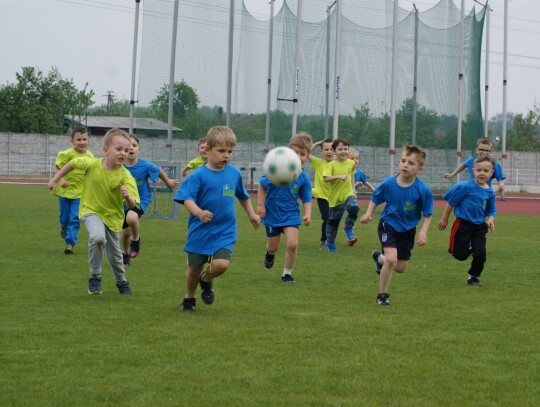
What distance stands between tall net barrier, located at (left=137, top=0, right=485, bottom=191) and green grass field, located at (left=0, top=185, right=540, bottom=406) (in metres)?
14.7

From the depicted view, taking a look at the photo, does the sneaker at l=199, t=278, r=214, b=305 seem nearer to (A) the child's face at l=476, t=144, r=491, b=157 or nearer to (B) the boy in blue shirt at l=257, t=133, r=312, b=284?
(B) the boy in blue shirt at l=257, t=133, r=312, b=284

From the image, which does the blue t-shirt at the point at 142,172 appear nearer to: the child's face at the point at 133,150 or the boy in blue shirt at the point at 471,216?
the child's face at the point at 133,150

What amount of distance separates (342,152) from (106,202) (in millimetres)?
6627

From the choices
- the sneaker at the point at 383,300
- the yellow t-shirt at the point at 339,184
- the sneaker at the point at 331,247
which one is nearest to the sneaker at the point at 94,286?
the sneaker at the point at 383,300

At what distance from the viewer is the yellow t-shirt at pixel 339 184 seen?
631 inches

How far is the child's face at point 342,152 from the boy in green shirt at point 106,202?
6.30 m

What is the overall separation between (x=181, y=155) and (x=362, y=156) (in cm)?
635

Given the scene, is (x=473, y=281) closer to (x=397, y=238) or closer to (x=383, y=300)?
(x=397, y=238)

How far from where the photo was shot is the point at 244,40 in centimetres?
3119

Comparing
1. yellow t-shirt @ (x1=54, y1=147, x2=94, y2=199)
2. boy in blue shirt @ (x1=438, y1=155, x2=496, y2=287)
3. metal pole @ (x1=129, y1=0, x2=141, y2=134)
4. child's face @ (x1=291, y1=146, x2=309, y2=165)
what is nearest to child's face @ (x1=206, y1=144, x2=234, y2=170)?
child's face @ (x1=291, y1=146, x2=309, y2=165)

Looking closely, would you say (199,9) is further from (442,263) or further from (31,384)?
(31,384)

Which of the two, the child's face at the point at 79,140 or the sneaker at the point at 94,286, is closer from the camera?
the sneaker at the point at 94,286

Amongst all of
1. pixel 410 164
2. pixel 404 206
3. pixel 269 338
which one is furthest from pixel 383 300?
pixel 269 338

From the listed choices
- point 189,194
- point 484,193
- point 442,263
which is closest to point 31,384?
point 189,194
